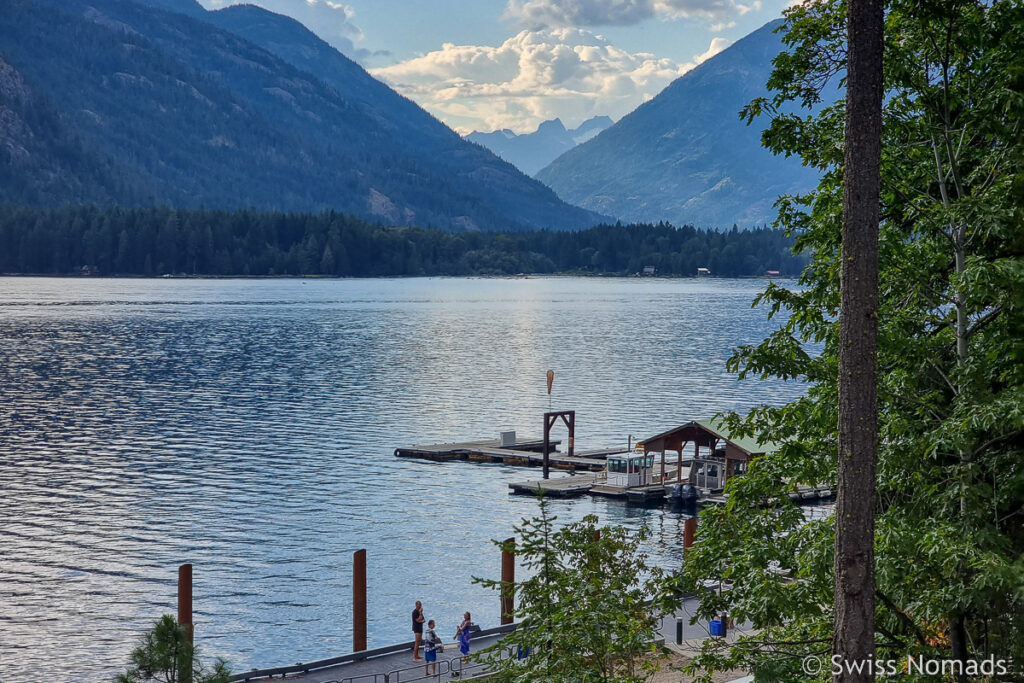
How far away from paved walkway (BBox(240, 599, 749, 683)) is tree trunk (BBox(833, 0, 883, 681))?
600 inches

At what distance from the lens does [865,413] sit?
43.4 ft

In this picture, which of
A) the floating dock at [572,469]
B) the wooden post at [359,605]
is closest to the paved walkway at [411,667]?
the wooden post at [359,605]

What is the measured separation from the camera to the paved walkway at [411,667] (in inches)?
1156

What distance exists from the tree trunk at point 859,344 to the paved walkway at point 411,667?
1525cm

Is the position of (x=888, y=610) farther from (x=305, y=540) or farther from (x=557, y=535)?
(x=305, y=540)

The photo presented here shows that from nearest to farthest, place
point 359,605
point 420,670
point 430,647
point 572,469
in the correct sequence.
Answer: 1. point 420,670
2. point 430,647
3. point 359,605
4. point 572,469

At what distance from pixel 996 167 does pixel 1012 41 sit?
194cm

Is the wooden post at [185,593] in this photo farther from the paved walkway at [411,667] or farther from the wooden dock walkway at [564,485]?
Result: the wooden dock walkway at [564,485]

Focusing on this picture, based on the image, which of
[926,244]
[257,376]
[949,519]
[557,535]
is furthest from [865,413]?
[257,376]

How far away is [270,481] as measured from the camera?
2589 inches

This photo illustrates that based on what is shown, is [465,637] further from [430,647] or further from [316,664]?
[316,664]

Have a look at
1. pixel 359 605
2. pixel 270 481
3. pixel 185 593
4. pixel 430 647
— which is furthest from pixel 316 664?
pixel 270 481

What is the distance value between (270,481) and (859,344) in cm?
5585

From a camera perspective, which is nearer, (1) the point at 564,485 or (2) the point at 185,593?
(2) the point at 185,593
